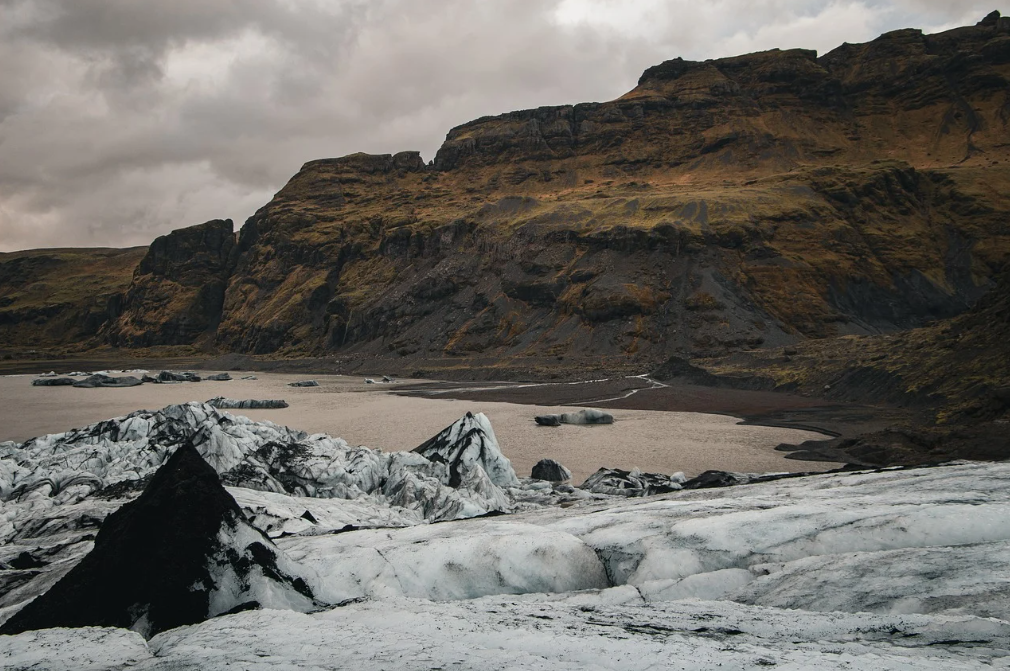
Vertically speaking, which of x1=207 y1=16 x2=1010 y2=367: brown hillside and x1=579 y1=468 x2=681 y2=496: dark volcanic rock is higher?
x1=207 y1=16 x2=1010 y2=367: brown hillside

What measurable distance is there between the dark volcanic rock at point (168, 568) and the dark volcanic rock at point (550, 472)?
15944 mm

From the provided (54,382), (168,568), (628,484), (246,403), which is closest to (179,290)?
(54,382)

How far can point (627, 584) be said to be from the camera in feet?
27.4

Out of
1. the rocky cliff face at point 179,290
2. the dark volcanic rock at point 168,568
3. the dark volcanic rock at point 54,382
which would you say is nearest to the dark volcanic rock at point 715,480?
the dark volcanic rock at point 168,568

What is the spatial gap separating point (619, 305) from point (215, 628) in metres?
89.7

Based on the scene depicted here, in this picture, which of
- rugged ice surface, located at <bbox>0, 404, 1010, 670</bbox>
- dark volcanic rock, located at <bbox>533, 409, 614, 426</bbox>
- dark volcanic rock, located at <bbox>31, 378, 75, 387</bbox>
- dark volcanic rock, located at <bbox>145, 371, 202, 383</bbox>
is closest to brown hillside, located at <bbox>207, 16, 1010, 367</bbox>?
dark volcanic rock, located at <bbox>145, 371, 202, 383</bbox>

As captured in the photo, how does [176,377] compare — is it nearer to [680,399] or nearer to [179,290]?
[680,399]

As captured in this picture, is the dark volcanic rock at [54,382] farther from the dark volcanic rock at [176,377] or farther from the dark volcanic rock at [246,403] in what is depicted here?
the dark volcanic rock at [246,403]

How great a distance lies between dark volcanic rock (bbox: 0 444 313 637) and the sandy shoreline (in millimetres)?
17380

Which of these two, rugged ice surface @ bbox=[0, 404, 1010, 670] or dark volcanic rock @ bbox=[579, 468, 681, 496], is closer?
rugged ice surface @ bbox=[0, 404, 1010, 670]

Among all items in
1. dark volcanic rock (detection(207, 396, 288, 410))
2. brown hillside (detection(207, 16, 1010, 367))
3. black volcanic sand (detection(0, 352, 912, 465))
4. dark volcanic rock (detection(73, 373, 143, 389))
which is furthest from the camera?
brown hillside (detection(207, 16, 1010, 367))

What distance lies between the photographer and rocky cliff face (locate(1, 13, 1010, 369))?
309 feet

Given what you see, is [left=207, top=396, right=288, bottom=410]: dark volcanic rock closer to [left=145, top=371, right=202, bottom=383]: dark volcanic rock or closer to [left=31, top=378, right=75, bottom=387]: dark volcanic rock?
[left=145, top=371, right=202, bottom=383]: dark volcanic rock

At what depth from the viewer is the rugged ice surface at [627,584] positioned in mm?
5781
